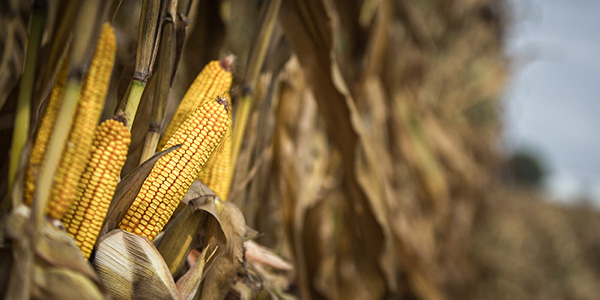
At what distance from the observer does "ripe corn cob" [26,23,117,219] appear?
13.6 inches

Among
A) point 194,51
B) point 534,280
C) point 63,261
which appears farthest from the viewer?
point 534,280

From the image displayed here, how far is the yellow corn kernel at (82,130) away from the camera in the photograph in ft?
1.14

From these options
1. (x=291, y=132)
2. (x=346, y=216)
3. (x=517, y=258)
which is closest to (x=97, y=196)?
(x=291, y=132)

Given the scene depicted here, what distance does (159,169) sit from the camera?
16.2 inches

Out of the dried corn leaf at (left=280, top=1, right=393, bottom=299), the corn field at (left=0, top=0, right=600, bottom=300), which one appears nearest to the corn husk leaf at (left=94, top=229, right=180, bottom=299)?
the corn field at (left=0, top=0, right=600, bottom=300)

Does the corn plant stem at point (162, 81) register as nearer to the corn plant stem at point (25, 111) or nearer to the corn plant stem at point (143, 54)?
the corn plant stem at point (143, 54)

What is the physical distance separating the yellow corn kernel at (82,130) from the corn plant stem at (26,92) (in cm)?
3

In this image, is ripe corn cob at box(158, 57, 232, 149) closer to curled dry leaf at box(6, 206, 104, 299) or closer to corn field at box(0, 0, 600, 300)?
corn field at box(0, 0, 600, 300)

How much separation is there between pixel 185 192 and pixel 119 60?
49 centimetres

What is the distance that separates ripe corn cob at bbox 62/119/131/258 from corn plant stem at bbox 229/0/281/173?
0.68 feet

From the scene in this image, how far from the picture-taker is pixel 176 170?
0.41 meters

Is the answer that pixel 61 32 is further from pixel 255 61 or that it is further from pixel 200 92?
pixel 255 61

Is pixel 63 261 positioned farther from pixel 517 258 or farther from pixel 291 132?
pixel 517 258

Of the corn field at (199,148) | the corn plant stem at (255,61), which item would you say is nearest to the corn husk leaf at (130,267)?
the corn field at (199,148)
